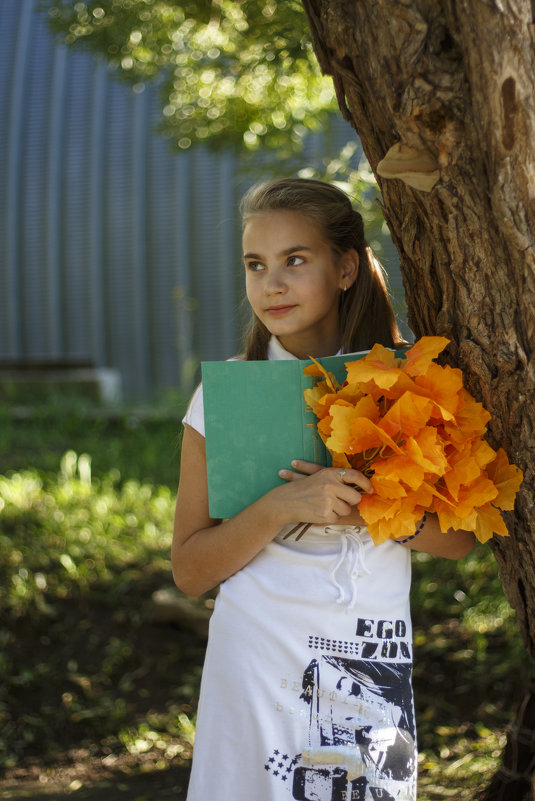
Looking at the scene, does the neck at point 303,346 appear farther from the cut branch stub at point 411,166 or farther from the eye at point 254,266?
the cut branch stub at point 411,166

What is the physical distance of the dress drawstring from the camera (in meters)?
1.66

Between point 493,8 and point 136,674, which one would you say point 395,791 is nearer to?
point 493,8

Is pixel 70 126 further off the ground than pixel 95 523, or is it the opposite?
pixel 70 126

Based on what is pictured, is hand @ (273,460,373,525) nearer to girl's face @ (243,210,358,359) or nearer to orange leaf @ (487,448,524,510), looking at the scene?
orange leaf @ (487,448,524,510)

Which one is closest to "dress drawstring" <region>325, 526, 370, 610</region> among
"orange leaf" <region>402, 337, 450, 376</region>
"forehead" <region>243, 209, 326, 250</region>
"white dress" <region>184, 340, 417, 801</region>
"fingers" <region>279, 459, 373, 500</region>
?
"white dress" <region>184, 340, 417, 801</region>

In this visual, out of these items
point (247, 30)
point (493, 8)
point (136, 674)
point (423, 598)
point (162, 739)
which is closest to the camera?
point (493, 8)

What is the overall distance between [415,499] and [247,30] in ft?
6.42

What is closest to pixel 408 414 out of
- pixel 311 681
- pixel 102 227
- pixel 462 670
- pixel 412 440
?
pixel 412 440

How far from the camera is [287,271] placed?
183 cm

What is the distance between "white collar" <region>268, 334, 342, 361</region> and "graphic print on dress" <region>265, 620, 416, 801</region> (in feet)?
2.03

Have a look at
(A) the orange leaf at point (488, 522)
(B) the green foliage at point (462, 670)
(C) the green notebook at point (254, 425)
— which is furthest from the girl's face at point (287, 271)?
(B) the green foliage at point (462, 670)

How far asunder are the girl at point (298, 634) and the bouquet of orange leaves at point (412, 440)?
0.21 feet

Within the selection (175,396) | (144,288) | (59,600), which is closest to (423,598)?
(59,600)

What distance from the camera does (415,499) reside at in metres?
1.51
